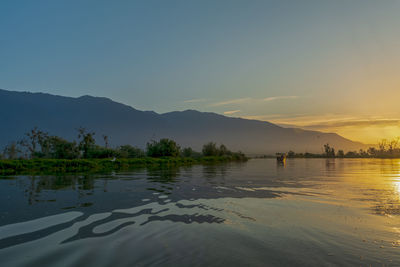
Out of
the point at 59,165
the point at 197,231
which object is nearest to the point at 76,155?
the point at 59,165

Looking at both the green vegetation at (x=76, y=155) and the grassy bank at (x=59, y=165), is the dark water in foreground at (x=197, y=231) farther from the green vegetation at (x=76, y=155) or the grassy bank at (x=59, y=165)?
the green vegetation at (x=76, y=155)

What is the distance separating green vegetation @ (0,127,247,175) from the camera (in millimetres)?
32188

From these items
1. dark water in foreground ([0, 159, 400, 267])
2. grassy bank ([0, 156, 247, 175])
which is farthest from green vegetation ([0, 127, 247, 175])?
dark water in foreground ([0, 159, 400, 267])

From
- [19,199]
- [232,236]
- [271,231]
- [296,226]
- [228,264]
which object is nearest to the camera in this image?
[228,264]

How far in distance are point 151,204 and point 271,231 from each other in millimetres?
5895

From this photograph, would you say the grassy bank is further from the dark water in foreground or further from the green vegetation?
the dark water in foreground

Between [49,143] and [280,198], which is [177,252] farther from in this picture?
[49,143]

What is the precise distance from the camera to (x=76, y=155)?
47562 mm

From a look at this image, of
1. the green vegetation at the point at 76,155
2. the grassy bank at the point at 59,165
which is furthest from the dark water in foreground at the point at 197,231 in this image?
the green vegetation at the point at 76,155

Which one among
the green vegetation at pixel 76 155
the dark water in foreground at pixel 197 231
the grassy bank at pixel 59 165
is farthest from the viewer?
the green vegetation at pixel 76 155

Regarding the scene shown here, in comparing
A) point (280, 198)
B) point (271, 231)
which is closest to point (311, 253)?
point (271, 231)

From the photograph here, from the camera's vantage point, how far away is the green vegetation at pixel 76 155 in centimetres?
3219

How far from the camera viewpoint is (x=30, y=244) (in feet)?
21.3

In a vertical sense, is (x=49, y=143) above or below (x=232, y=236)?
above
